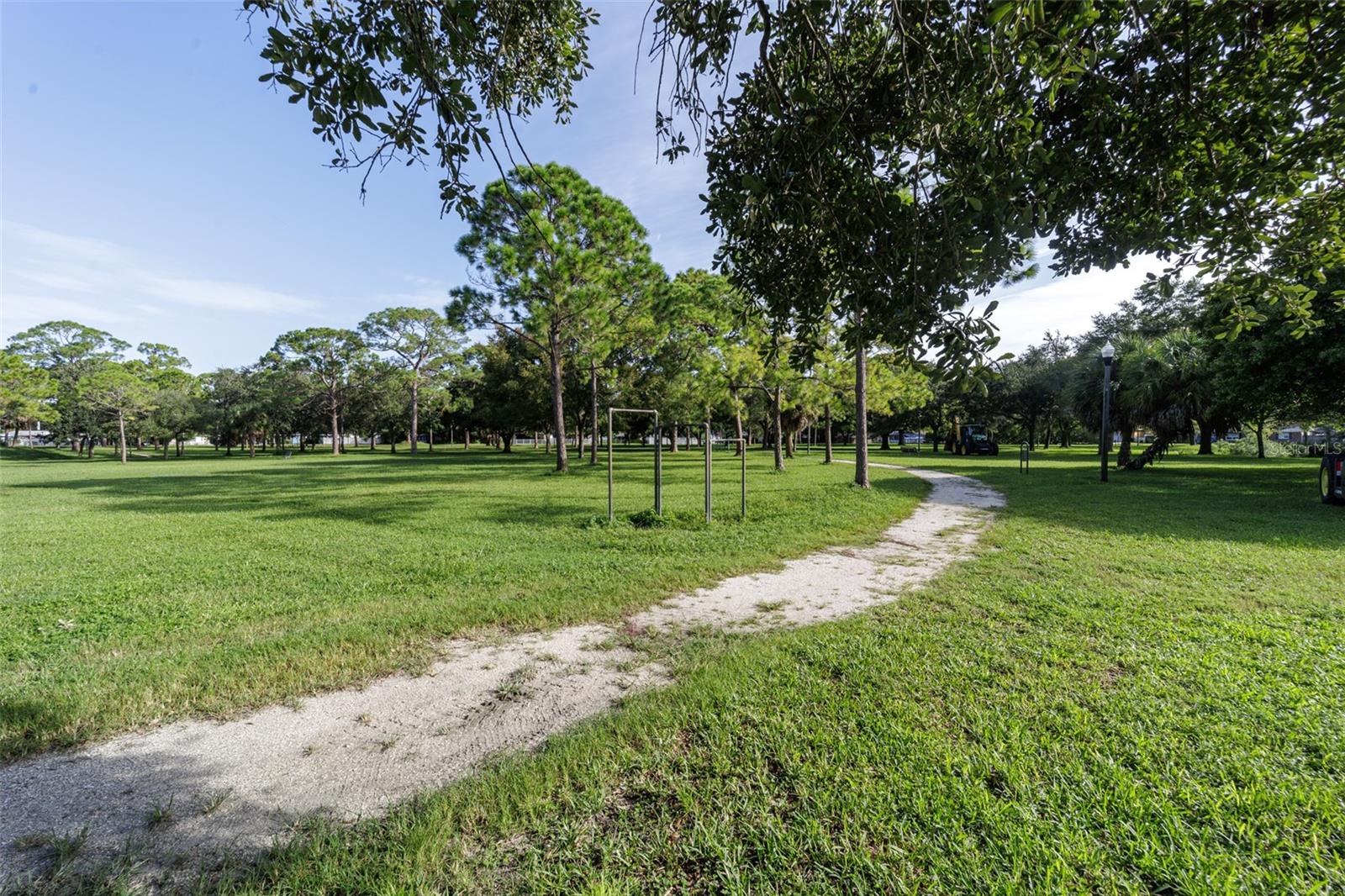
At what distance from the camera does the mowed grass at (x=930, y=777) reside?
1947mm

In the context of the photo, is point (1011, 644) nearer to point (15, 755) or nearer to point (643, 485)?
point (15, 755)

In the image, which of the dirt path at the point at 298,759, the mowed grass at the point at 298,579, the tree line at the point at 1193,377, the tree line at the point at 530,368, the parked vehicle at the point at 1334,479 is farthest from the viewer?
the tree line at the point at 530,368

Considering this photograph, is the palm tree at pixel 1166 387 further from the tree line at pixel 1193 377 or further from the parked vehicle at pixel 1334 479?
the parked vehicle at pixel 1334 479

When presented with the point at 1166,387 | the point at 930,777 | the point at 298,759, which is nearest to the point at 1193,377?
the point at 1166,387

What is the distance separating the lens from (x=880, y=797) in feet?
7.56

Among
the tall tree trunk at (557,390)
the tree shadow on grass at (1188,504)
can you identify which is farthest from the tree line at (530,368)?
the tree shadow on grass at (1188,504)

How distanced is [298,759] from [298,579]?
4145 mm

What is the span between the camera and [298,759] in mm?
2738

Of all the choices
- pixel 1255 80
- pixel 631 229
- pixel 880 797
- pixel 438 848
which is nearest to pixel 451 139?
pixel 438 848

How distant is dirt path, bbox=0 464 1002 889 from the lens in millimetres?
2182

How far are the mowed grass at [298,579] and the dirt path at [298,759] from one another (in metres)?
0.32

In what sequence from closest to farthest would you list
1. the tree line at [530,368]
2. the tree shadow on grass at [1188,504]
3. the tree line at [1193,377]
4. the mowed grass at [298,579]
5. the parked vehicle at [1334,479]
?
the mowed grass at [298,579] < the tree shadow on grass at [1188,504] < the parked vehicle at [1334,479] < the tree line at [1193,377] < the tree line at [530,368]

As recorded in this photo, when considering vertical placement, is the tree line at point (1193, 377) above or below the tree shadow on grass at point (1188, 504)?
above

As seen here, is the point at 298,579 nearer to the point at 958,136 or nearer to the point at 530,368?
the point at 958,136
